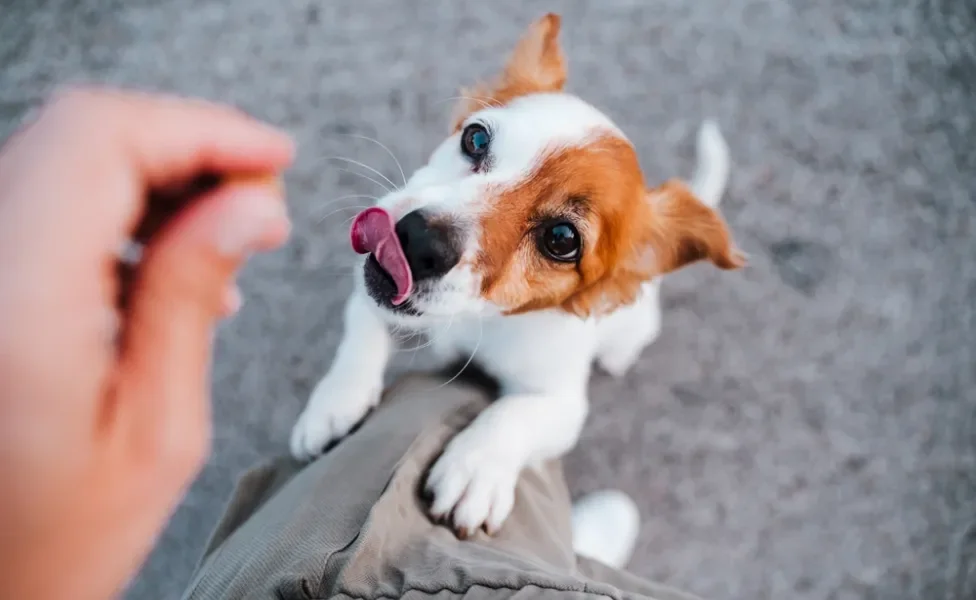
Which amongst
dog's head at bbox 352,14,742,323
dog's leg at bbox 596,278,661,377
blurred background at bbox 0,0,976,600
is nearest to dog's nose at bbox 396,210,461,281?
dog's head at bbox 352,14,742,323

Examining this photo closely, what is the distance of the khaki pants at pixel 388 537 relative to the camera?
92 centimetres

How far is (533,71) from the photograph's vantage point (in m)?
1.30

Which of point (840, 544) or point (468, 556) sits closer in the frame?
point (468, 556)

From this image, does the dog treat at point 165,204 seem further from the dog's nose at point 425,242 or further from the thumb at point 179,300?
the dog's nose at point 425,242

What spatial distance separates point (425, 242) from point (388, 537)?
435 mm

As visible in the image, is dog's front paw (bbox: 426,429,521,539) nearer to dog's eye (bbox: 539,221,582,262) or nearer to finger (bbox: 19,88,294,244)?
dog's eye (bbox: 539,221,582,262)

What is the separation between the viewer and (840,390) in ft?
6.54

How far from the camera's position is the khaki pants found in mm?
918

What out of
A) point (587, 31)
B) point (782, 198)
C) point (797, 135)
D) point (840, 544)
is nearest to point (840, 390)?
point (840, 544)

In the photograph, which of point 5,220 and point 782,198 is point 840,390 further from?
point 5,220

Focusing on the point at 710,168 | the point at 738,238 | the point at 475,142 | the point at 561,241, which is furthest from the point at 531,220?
the point at 738,238

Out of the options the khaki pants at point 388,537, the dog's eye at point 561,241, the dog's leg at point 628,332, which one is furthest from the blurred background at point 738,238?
the dog's eye at point 561,241

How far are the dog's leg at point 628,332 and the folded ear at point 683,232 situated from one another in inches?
7.5

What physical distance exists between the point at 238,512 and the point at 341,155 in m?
1.08
